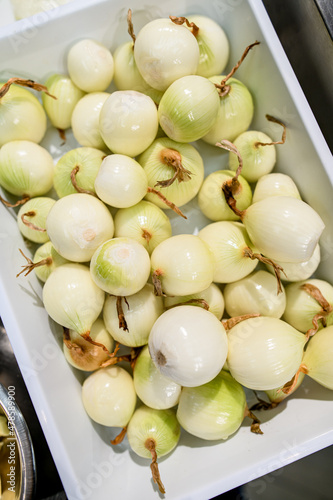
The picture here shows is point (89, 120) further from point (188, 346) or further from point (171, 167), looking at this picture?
point (188, 346)

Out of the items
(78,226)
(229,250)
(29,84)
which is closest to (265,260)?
(229,250)

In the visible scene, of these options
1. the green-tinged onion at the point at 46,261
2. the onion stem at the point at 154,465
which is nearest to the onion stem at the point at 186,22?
the green-tinged onion at the point at 46,261

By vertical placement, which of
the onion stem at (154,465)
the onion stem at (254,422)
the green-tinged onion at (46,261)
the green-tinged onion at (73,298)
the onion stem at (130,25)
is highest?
the onion stem at (130,25)

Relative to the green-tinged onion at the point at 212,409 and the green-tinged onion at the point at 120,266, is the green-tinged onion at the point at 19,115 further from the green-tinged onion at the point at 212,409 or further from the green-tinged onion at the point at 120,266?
the green-tinged onion at the point at 212,409

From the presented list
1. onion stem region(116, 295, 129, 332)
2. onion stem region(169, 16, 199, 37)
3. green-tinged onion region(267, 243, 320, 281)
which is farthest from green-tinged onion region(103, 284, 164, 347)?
onion stem region(169, 16, 199, 37)

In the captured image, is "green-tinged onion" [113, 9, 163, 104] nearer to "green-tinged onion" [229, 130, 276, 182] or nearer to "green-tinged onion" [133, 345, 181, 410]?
"green-tinged onion" [229, 130, 276, 182]

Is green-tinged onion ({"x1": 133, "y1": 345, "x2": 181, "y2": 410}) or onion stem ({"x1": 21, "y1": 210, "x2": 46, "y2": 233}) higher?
onion stem ({"x1": 21, "y1": 210, "x2": 46, "y2": 233})
